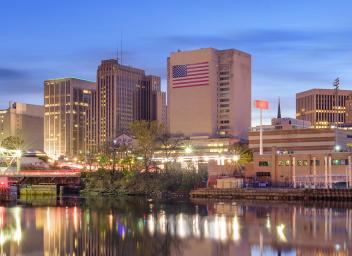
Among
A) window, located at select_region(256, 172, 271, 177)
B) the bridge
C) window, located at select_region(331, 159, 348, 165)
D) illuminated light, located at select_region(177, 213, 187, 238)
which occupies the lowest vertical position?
illuminated light, located at select_region(177, 213, 187, 238)

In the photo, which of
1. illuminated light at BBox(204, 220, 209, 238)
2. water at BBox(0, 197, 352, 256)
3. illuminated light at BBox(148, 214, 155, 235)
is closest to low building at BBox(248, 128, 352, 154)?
water at BBox(0, 197, 352, 256)

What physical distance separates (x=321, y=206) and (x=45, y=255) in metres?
57.0

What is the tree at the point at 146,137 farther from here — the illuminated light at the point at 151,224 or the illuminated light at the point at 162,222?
the illuminated light at the point at 151,224

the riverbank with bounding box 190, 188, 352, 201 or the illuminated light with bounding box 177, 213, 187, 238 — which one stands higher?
the riverbank with bounding box 190, 188, 352, 201

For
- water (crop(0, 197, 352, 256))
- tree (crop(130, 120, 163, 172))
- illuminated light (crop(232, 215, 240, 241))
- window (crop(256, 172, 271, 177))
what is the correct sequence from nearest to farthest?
water (crop(0, 197, 352, 256)) < illuminated light (crop(232, 215, 240, 241)) < window (crop(256, 172, 271, 177)) < tree (crop(130, 120, 163, 172))

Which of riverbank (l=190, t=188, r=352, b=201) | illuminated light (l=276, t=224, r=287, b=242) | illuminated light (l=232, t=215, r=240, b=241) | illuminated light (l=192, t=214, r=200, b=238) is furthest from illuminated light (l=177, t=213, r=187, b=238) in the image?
riverbank (l=190, t=188, r=352, b=201)

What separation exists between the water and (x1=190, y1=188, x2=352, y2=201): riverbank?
1131cm

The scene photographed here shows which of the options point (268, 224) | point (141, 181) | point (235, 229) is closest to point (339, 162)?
point (141, 181)

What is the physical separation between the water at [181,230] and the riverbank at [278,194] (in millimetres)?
11310

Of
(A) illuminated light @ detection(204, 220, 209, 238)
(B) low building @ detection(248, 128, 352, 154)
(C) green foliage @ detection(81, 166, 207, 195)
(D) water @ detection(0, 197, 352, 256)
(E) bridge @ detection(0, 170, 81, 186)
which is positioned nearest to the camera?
(D) water @ detection(0, 197, 352, 256)

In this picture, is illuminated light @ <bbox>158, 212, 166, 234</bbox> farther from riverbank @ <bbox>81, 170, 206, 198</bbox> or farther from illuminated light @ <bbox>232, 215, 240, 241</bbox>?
riverbank @ <bbox>81, 170, 206, 198</bbox>

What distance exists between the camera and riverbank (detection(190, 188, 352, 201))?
11481 centimetres

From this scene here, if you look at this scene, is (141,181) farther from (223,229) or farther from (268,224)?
(223,229)

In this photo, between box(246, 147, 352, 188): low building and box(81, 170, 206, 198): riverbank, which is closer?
box(246, 147, 352, 188): low building
